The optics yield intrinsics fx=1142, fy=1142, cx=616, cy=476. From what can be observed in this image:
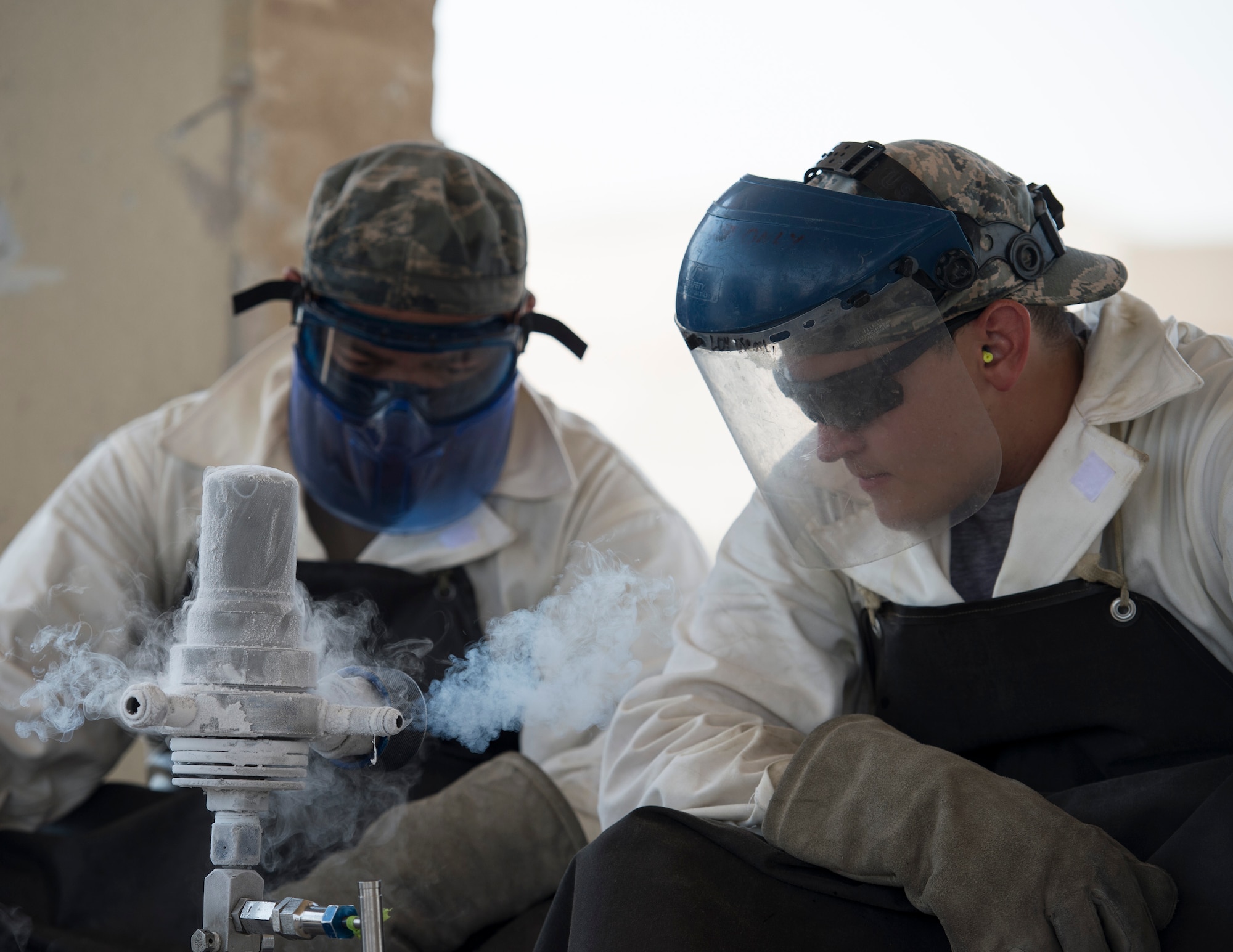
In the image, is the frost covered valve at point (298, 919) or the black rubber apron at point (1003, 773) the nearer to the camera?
the frost covered valve at point (298, 919)

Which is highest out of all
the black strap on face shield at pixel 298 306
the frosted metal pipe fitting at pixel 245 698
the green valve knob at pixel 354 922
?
the black strap on face shield at pixel 298 306

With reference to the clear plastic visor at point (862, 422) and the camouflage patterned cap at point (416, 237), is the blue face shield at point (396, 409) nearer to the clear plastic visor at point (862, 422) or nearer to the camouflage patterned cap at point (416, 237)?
the camouflage patterned cap at point (416, 237)

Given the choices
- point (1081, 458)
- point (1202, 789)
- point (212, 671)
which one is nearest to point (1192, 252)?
point (1081, 458)

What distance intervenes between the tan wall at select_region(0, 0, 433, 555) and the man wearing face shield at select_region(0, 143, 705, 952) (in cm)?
93

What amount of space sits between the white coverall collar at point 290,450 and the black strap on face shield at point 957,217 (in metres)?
1.15

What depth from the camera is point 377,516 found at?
2.57m

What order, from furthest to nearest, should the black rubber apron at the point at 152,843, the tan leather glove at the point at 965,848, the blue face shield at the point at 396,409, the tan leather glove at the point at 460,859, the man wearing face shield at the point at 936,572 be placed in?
1. the blue face shield at the point at 396,409
2. the black rubber apron at the point at 152,843
3. the tan leather glove at the point at 460,859
4. the man wearing face shield at the point at 936,572
5. the tan leather glove at the point at 965,848

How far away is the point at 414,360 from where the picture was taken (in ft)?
8.05

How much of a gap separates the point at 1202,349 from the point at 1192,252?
3.76 meters

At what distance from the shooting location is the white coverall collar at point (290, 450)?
2.58 m

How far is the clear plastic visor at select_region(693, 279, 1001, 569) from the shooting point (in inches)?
63.3

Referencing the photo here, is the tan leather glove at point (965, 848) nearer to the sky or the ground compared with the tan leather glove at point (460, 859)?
nearer to the sky

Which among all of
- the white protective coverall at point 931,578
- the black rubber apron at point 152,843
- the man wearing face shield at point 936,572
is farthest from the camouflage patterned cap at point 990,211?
the black rubber apron at point 152,843

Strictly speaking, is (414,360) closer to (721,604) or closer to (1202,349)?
(721,604)
